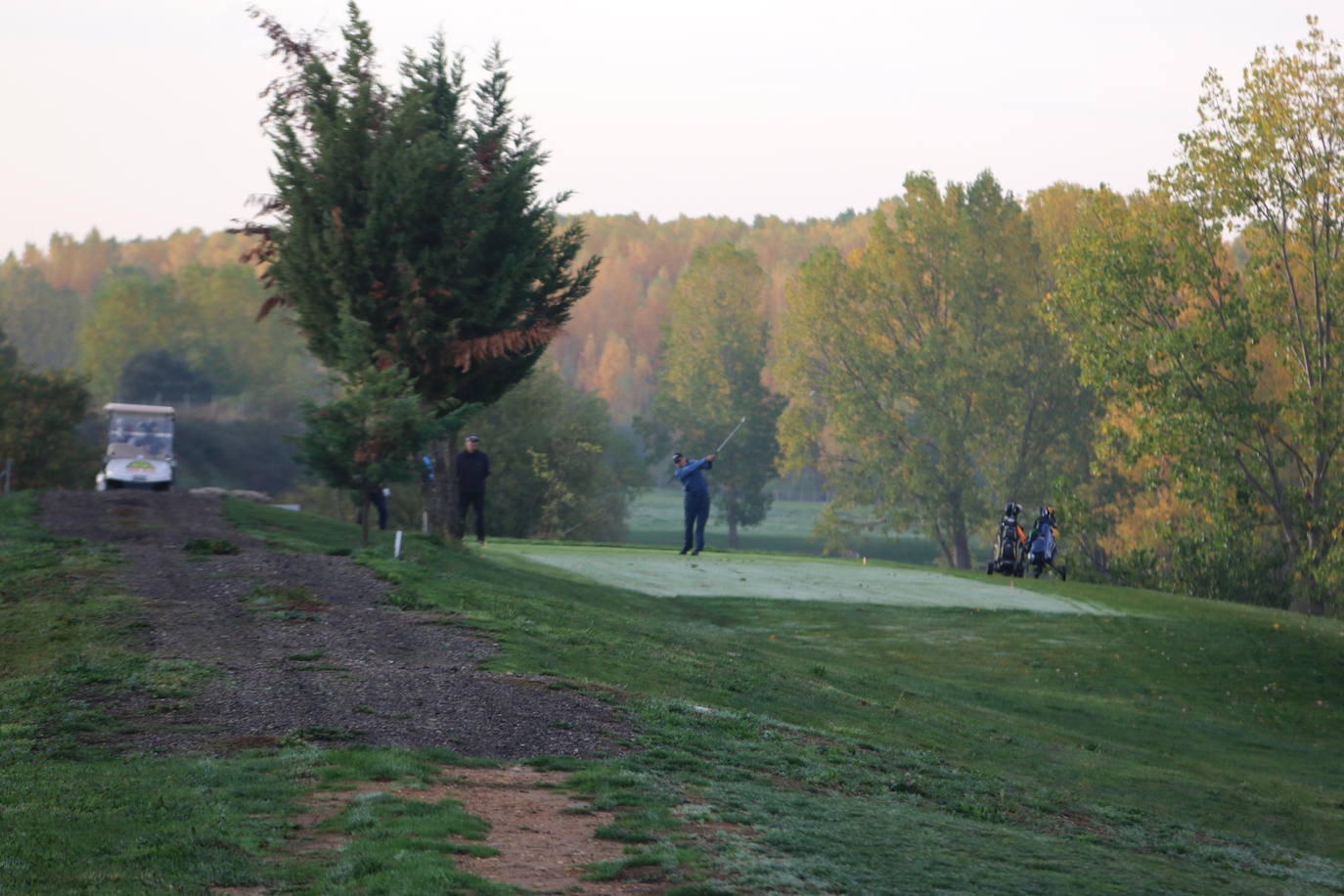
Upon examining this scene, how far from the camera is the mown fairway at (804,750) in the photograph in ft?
26.1

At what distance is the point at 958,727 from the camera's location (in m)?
16.2

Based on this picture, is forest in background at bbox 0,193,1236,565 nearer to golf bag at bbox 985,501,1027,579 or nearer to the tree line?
the tree line

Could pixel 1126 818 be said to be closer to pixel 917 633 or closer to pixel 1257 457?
pixel 917 633

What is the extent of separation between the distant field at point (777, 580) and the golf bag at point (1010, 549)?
837mm

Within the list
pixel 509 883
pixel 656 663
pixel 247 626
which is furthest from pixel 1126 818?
pixel 247 626

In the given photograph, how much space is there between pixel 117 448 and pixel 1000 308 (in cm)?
4602

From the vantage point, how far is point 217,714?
36.2 ft

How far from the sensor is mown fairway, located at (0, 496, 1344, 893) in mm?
7945

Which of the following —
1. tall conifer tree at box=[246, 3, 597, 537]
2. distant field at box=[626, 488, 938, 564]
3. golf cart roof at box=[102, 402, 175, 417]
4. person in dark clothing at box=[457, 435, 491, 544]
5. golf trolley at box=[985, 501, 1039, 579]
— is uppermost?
tall conifer tree at box=[246, 3, 597, 537]

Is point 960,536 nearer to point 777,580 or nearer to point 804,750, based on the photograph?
point 777,580

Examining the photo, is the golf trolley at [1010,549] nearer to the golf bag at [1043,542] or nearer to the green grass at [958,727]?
the golf bag at [1043,542]

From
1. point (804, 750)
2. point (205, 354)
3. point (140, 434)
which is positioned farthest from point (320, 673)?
point (205, 354)

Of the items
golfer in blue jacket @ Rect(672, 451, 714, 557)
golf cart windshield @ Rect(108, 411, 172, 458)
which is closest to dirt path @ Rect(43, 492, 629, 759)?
golfer in blue jacket @ Rect(672, 451, 714, 557)

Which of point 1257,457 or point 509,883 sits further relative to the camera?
point 1257,457
